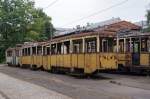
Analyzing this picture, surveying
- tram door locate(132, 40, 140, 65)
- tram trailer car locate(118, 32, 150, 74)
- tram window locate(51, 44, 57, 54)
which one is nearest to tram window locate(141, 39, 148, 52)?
tram trailer car locate(118, 32, 150, 74)

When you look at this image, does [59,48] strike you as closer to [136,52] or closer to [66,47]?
[66,47]

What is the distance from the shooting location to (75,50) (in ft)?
101

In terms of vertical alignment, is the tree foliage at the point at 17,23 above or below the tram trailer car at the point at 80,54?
above

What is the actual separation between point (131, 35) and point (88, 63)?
177 inches

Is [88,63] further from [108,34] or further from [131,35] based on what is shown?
[131,35]

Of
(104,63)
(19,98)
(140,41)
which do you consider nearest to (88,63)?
(104,63)

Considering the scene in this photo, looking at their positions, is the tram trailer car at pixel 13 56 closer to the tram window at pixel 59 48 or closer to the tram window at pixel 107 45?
the tram window at pixel 59 48

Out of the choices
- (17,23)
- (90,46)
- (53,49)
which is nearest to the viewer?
(90,46)

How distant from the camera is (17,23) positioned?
266 feet

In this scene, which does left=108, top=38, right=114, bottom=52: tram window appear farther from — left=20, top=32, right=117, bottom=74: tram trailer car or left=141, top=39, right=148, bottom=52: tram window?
left=141, top=39, right=148, bottom=52: tram window

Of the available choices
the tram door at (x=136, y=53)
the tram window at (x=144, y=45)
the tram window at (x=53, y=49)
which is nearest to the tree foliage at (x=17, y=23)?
the tram window at (x=53, y=49)

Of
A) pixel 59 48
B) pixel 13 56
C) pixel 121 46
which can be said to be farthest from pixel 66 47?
pixel 13 56

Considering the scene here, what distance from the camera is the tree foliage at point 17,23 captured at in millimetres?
80312

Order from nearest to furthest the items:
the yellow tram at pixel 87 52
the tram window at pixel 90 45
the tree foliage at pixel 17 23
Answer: the yellow tram at pixel 87 52 < the tram window at pixel 90 45 < the tree foliage at pixel 17 23
